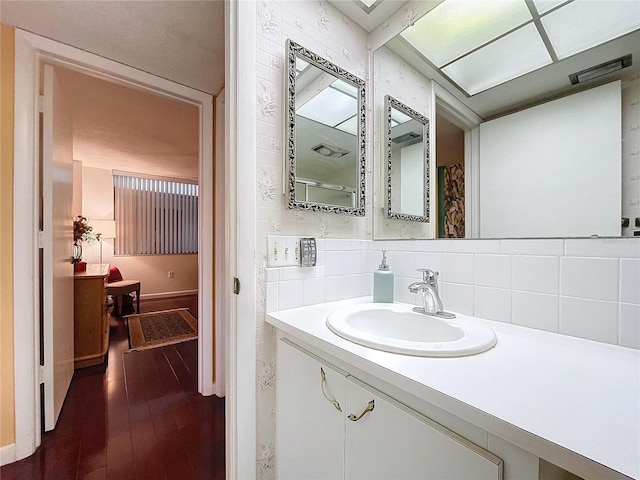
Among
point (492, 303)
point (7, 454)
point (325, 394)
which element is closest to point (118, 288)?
point (7, 454)

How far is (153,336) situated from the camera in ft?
9.32

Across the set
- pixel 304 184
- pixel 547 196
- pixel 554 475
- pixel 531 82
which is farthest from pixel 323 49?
pixel 554 475

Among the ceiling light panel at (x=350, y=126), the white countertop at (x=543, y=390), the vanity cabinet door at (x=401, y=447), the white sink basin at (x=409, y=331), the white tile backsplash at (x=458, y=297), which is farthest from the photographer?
the ceiling light panel at (x=350, y=126)

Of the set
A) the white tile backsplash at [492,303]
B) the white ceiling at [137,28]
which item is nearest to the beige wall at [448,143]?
the white tile backsplash at [492,303]

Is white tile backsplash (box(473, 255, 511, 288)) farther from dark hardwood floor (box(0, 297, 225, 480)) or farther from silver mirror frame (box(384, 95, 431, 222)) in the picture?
dark hardwood floor (box(0, 297, 225, 480))

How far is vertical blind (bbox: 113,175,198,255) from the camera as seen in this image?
4512 mm

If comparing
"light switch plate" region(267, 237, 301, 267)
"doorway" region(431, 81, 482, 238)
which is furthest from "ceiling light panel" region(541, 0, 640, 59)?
"light switch plate" region(267, 237, 301, 267)

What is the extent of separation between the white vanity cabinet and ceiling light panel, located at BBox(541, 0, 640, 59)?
1.07 metres

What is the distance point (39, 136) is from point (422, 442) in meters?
2.08

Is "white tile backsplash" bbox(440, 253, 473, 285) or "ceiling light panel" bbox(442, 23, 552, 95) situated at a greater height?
"ceiling light panel" bbox(442, 23, 552, 95)

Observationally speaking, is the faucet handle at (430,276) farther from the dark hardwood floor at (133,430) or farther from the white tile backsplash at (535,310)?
the dark hardwood floor at (133,430)

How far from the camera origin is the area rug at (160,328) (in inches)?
106

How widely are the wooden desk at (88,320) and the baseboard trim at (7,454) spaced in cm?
93

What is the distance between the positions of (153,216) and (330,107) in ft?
15.8
